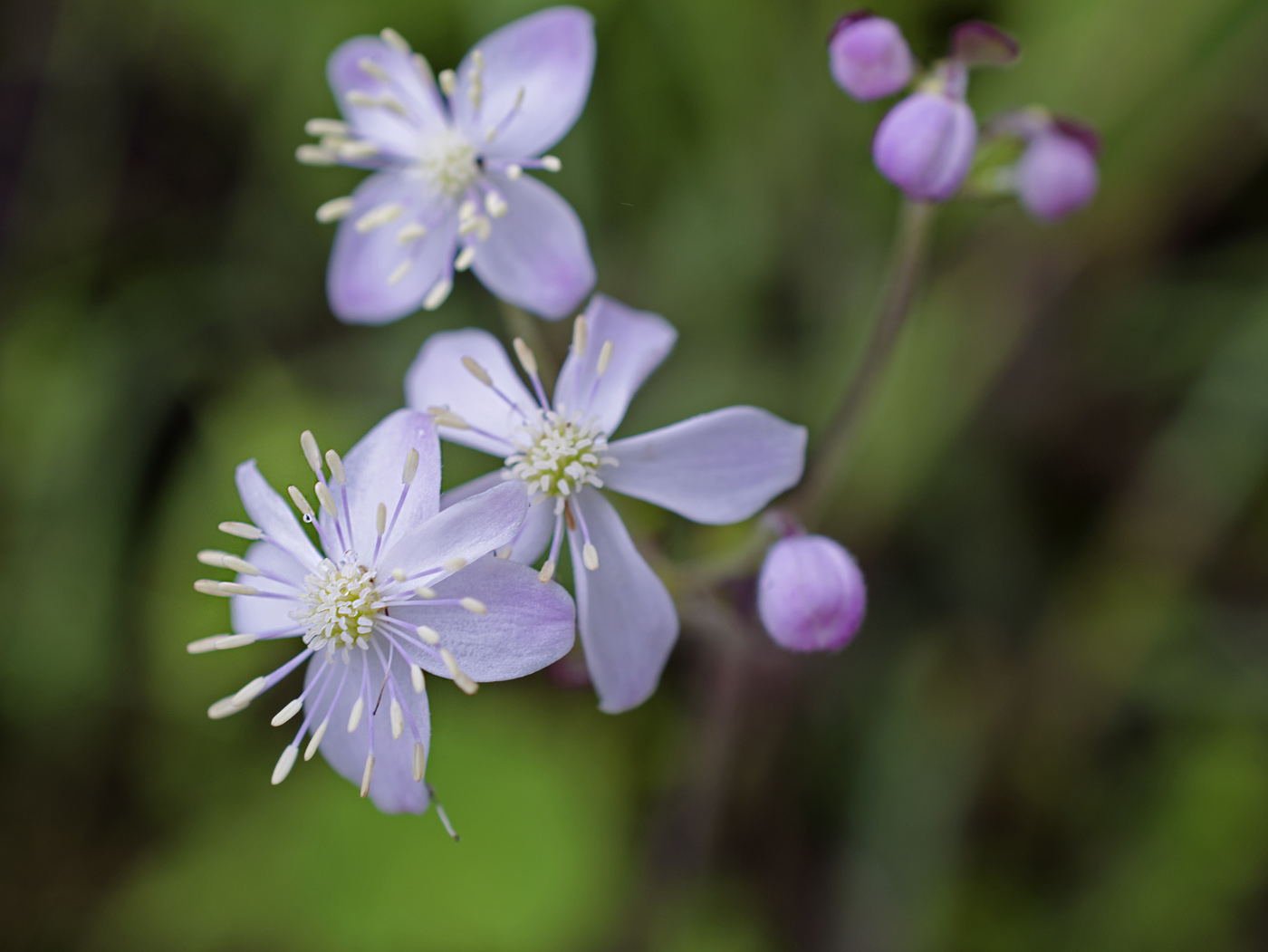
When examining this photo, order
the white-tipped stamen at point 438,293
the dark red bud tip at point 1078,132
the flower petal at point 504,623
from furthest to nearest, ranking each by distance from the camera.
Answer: the dark red bud tip at point 1078,132
the white-tipped stamen at point 438,293
the flower petal at point 504,623

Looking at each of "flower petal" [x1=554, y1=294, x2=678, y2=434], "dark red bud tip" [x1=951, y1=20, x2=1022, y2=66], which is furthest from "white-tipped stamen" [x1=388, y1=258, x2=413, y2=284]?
"dark red bud tip" [x1=951, y1=20, x2=1022, y2=66]

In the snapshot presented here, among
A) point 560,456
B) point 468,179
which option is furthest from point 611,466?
point 468,179

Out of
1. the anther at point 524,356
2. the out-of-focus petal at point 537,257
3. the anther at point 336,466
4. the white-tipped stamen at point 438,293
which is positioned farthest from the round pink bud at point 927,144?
the anther at point 336,466

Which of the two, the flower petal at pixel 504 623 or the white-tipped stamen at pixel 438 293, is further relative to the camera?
the white-tipped stamen at pixel 438 293

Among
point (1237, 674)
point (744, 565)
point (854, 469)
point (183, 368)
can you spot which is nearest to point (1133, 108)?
point (854, 469)

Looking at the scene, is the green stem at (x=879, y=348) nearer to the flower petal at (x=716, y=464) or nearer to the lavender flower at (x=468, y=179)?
the flower petal at (x=716, y=464)

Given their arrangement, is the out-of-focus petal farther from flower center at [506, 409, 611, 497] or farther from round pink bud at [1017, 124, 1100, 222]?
round pink bud at [1017, 124, 1100, 222]

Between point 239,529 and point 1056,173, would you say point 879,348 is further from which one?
point 239,529

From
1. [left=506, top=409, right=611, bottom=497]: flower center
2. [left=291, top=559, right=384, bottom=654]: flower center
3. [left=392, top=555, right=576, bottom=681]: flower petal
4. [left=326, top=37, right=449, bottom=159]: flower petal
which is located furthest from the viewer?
[left=326, top=37, right=449, bottom=159]: flower petal
